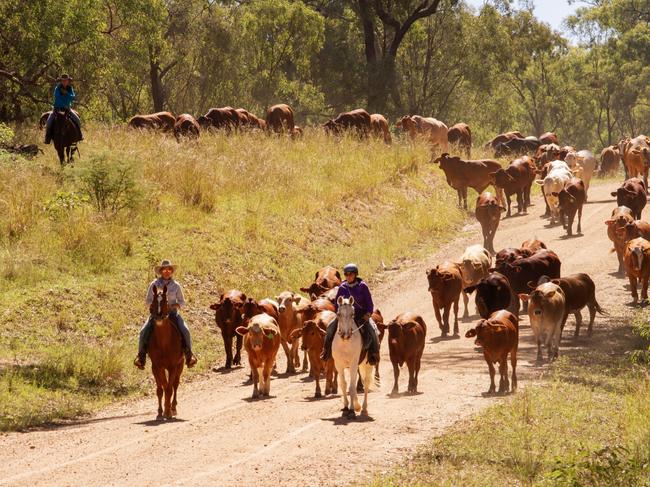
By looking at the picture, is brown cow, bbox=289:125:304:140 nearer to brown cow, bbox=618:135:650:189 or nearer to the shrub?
brown cow, bbox=618:135:650:189

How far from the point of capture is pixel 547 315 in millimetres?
19156

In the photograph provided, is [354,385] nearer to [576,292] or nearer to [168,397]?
[168,397]

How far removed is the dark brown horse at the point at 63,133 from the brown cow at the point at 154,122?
8.23m

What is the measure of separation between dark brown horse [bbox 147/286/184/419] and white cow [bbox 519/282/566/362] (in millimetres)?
6601

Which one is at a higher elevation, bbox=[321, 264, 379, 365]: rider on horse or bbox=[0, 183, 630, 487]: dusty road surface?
bbox=[321, 264, 379, 365]: rider on horse

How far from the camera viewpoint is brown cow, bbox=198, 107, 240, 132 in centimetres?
3859

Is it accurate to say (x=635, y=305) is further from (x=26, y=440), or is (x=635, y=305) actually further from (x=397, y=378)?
(x=26, y=440)

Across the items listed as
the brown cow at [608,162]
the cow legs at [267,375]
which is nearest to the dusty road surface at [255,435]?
the cow legs at [267,375]

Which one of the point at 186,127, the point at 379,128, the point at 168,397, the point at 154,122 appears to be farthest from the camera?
the point at 379,128

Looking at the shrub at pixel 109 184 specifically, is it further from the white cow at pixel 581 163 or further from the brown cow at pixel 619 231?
the white cow at pixel 581 163

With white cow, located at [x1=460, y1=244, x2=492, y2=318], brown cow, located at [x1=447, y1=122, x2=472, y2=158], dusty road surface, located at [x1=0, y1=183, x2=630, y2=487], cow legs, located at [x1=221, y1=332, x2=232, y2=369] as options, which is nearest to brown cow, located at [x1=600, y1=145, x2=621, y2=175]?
brown cow, located at [x1=447, y1=122, x2=472, y2=158]

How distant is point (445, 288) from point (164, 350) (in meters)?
7.60

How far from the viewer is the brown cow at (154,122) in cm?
3744

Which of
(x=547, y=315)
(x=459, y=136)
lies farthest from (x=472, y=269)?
(x=459, y=136)
